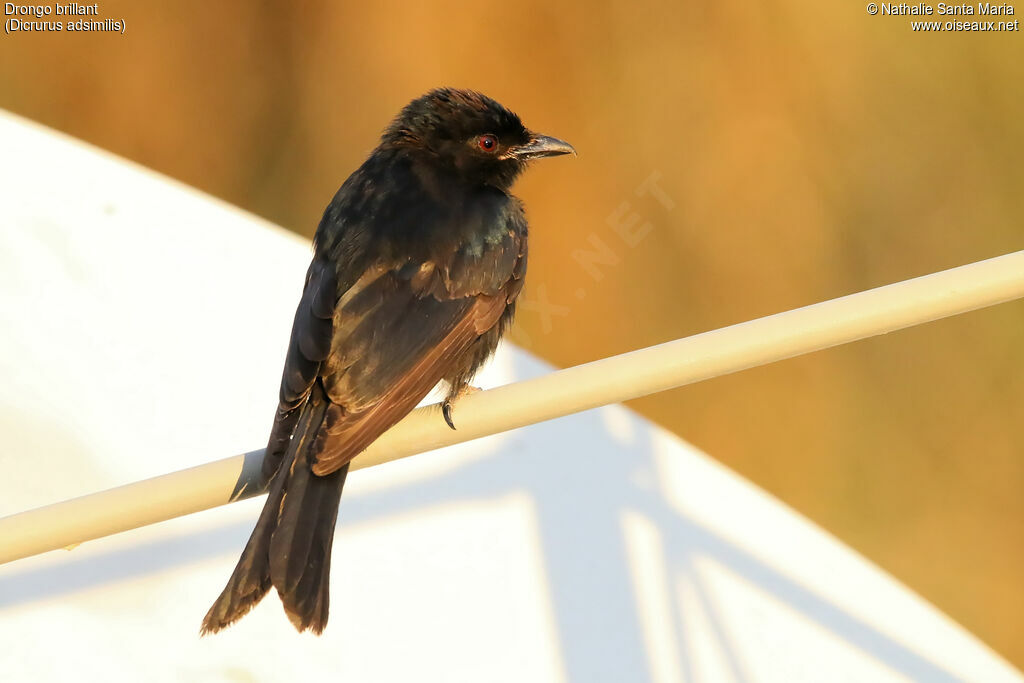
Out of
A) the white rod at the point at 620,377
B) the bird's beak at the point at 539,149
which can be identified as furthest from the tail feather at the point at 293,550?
the bird's beak at the point at 539,149

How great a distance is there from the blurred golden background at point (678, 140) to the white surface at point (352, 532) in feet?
10.8

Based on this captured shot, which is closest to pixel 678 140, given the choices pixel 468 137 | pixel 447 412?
pixel 468 137

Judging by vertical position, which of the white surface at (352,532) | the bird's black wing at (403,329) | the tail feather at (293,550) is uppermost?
the bird's black wing at (403,329)

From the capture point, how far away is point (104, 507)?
223cm

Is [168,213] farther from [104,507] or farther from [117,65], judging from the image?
[117,65]

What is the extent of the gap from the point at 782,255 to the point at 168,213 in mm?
4235

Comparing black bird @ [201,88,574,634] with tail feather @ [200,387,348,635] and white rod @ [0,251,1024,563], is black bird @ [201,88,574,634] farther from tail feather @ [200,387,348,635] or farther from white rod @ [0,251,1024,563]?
white rod @ [0,251,1024,563]

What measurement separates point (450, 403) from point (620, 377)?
73 cm

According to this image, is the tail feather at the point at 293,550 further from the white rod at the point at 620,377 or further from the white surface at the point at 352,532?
the white surface at the point at 352,532

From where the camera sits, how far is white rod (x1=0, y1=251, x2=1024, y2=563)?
223cm

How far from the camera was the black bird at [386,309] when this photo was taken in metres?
2.67

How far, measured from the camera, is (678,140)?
7.99 m

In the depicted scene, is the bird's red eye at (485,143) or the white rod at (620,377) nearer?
the white rod at (620,377)

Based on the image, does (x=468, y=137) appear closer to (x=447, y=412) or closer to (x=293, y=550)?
(x=447, y=412)
